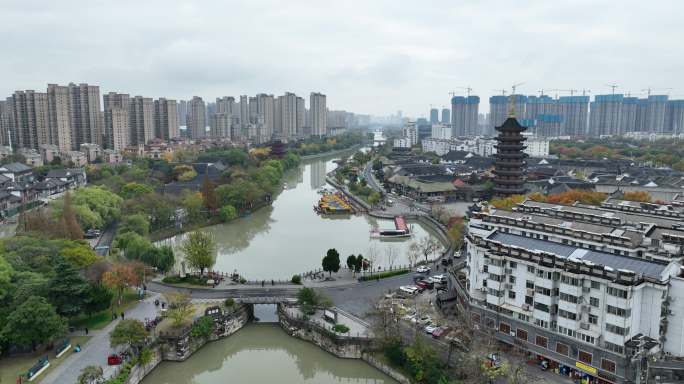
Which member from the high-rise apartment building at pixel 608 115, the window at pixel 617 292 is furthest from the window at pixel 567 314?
the high-rise apartment building at pixel 608 115

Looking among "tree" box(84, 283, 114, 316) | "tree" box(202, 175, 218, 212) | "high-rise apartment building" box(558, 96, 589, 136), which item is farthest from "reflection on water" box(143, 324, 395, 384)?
"high-rise apartment building" box(558, 96, 589, 136)

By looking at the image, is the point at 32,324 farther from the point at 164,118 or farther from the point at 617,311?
the point at 164,118

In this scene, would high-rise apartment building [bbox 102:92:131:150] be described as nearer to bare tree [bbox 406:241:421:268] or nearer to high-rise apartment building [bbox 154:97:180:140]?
high-rise apartment building [bbox 154:97:180:140]

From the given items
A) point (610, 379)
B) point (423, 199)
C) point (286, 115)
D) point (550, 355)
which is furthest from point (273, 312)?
point (286, 115)

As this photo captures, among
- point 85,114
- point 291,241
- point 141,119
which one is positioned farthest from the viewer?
point 141,119

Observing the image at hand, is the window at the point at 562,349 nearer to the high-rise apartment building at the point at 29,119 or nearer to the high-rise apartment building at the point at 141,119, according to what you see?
the high-rise apartment building at the point at 29,119

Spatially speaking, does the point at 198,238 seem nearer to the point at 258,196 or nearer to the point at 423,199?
the point at 258,196

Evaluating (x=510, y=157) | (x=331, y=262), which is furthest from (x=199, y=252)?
(x=510, y=157)
